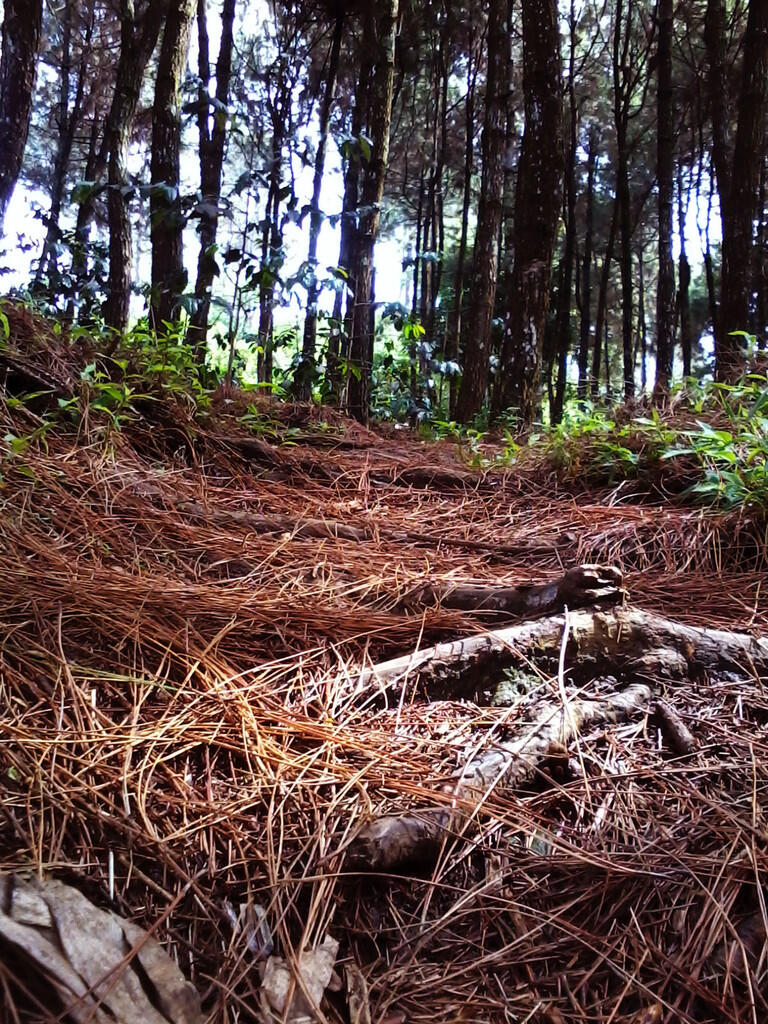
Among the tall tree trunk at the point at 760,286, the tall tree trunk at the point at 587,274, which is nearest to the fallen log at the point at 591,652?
the tall tree trunk at the point at 587,274

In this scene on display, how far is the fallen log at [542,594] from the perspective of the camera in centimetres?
156

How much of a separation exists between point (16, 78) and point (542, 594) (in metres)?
5.66

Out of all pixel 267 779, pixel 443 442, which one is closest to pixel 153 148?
pixel 443 442

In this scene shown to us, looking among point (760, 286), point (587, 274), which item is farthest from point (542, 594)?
point (587, 274)

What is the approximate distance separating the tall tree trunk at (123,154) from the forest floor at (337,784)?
4.34 metres

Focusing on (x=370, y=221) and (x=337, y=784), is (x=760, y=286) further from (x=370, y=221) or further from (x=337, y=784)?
(x=337, y=784)

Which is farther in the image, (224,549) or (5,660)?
(224,549)

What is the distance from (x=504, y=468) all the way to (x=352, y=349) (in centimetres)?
252

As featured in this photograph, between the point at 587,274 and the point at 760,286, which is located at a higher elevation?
the point at 587,274

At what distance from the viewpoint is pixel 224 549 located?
78.1 inches

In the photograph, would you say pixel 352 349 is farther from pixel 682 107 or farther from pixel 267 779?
pixel 682 107

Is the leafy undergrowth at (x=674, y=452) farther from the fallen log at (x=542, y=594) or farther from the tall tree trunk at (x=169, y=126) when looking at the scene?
the tall tree trunk at (x=169, y=126)

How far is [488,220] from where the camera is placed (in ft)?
20.2

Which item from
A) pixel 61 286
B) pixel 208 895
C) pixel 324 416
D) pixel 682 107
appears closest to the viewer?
pixel 208 895
